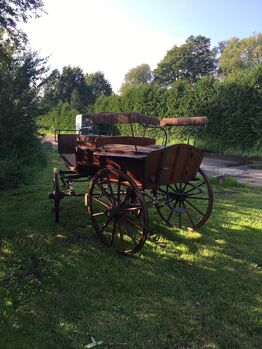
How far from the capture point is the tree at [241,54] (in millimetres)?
53312

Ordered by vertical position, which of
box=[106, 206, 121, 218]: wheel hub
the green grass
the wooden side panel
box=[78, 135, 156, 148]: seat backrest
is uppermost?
box=[78, 135, 156, 148]: seat backrest

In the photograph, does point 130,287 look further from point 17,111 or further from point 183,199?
point 17,111

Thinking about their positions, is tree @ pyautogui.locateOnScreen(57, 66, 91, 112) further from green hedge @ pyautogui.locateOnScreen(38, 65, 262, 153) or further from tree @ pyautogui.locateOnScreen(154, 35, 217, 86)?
green hedge @ pyautogui.locateOnScreen(38, 65, 262, 153)

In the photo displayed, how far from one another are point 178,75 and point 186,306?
62.0m

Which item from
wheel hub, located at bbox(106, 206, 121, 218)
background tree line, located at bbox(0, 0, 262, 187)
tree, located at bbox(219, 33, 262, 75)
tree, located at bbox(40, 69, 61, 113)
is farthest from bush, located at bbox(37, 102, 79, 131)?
wheel hub, located at bbox(106, 206, 121, 218)

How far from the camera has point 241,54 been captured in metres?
55.0

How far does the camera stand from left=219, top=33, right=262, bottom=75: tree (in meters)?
53.3

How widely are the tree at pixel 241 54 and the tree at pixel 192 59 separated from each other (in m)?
4.47

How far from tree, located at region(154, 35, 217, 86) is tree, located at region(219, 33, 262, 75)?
4465mm

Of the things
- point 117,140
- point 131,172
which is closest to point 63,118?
point 117,140

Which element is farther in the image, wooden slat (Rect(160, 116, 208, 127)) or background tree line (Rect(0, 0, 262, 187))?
background tree line (Rect(0, 0, 262, 187))

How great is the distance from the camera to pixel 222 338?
10.0 feet

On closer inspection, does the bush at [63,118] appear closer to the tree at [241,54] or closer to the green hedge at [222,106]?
the green hedge at [222,106]

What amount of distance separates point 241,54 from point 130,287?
56851mm
